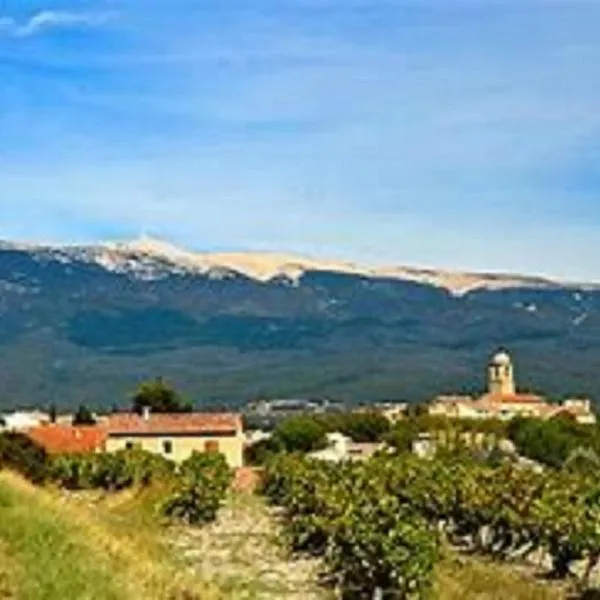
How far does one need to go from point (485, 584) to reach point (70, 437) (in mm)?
70705

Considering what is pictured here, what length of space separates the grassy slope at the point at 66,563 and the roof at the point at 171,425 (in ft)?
295

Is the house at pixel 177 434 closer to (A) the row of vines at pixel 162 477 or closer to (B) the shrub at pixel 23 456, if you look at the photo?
(A) the row of vines at pixel 162 477

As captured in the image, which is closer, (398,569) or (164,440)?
(398,569)

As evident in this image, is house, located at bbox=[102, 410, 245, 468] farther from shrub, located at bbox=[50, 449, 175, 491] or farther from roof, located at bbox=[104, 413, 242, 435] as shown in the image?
shrub, located at bbox=[50, 449, 175, 491]

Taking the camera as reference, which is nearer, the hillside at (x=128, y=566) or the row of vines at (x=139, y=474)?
the hillside at (x=128, y=566)

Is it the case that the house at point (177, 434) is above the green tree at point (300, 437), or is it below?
above

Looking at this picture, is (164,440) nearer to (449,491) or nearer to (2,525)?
(449,491)

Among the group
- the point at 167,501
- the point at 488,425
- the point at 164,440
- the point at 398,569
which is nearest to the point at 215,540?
the point at 167,501

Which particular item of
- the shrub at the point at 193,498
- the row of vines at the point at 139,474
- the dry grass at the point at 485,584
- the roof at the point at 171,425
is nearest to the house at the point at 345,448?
the roof at the point at 171,425

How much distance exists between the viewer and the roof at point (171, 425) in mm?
110438

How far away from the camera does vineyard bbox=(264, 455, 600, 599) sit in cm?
3419

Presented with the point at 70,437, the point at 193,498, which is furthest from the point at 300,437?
the point at 193,498

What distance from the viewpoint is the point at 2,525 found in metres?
17.1

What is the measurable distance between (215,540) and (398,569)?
15.4 metres
